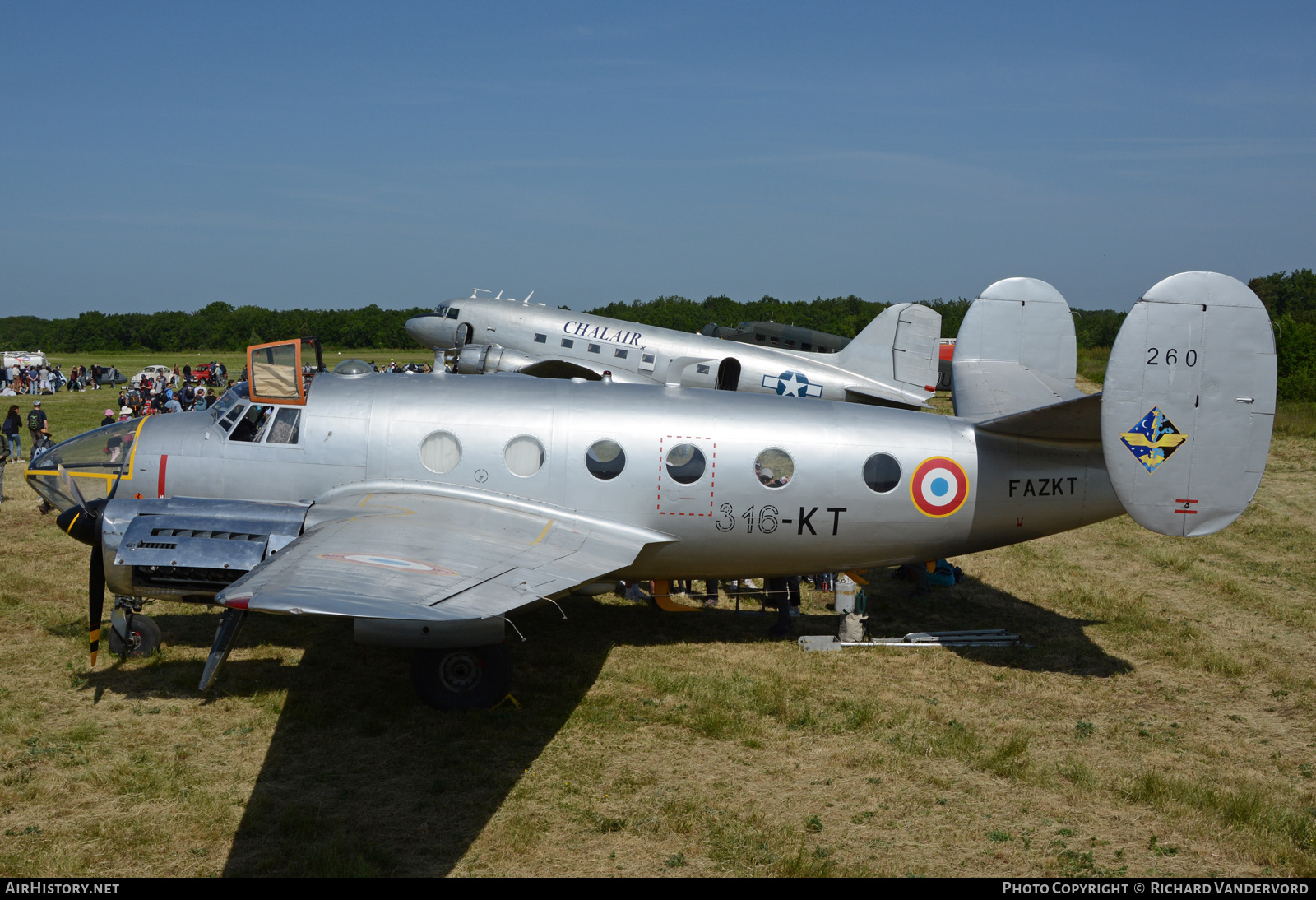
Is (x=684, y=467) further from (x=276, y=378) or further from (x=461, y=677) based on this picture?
(x=276, y=378)

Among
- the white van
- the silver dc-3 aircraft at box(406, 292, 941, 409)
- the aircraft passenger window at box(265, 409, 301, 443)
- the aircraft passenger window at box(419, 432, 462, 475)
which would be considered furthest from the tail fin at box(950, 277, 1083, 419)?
the white van

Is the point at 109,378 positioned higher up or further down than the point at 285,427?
further down

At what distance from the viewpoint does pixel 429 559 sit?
9312 mm

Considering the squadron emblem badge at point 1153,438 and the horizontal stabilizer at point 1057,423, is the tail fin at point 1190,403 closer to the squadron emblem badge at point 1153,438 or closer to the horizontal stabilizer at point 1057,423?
the squadron emblem badge at point 1153,438

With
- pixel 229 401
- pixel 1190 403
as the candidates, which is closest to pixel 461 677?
pixel 229 401

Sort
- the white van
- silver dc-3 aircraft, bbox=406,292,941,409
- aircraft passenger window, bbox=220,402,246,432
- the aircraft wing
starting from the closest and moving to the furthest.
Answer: the aircraft wing
aircraft passenger window, bbox=220,402,246,432
silver dc-3 aircraft, bbox=406,292,941,409
the white van

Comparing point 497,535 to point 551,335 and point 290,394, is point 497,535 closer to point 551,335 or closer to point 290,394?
point 290,394

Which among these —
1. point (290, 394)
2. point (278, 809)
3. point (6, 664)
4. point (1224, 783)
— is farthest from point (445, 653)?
point (1224, 783)

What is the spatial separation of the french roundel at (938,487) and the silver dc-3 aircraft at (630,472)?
0.03 m

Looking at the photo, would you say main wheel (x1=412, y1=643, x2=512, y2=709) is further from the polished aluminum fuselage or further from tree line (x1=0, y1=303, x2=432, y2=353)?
tree line (x1=0, y1=303, x2=432, y2=353)

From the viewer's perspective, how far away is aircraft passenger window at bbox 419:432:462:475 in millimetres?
11641

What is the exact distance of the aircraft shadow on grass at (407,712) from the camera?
790 cm

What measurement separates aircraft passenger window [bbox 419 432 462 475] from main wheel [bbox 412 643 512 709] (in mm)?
2432

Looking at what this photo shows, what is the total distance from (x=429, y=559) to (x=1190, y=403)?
908 cm
